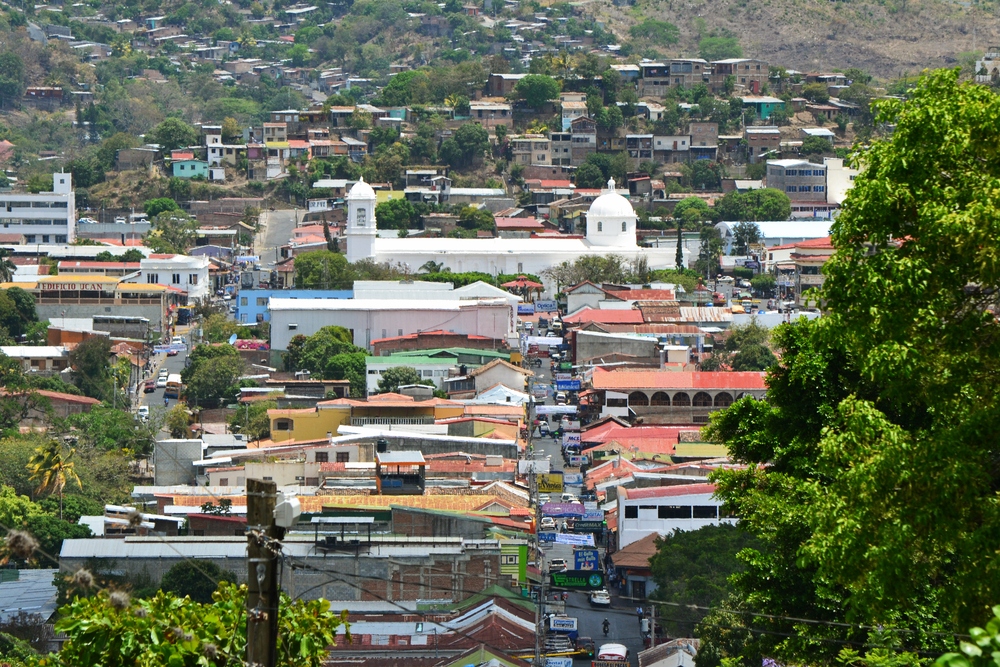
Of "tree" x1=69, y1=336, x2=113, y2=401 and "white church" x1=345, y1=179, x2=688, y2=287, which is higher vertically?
"white church" x1=345, y1=179, x2=688, y2=287

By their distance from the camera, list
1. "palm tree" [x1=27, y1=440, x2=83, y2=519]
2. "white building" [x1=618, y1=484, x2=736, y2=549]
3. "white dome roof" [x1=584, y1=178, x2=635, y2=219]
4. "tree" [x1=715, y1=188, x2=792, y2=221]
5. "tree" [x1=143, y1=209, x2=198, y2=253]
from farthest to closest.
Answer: "tree" [x1=715, y1=188, x2=792, y2=221] → "tree" [x1=143, y1=209, x2=198, y2=253] → "white dome roof" [x1=584, y1=178, x2=635, y2=219] → "palm tree" [x1=27, y1=440, x2=83, y2=519] → "white building" [x1=618, y1=484, x2=736, y2=549]

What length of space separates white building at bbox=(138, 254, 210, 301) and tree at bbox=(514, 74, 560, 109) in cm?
2372

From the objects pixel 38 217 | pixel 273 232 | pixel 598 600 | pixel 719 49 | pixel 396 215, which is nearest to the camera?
pixel 598 600

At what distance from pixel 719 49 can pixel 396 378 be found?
67.7 m

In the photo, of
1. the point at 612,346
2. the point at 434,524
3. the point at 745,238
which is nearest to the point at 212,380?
the point at 612,346

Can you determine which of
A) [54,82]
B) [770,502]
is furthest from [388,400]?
[54,82]

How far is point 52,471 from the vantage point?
31672 mm

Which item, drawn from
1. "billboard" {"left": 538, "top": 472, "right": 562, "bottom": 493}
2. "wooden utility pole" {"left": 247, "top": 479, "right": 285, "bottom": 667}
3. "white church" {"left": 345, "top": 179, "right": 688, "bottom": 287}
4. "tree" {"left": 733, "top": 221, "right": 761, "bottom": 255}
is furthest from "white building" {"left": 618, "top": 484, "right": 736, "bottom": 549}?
"tree" {"left": 733, "top": 221, "right": 761, "bottom": 255}

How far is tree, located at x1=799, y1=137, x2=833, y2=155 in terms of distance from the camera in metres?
75.1

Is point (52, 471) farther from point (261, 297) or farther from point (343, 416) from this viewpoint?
point (261, 297)

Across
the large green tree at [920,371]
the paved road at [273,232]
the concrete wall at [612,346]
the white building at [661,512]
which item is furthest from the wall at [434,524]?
the paved road at [273,232]

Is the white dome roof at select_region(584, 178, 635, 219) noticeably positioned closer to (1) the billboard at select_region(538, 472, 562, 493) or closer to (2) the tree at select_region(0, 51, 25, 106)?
(1) the billboard at select_region(538, 472, 562, 493)

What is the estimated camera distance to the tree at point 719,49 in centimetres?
10525

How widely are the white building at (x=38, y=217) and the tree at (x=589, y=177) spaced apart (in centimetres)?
1849
